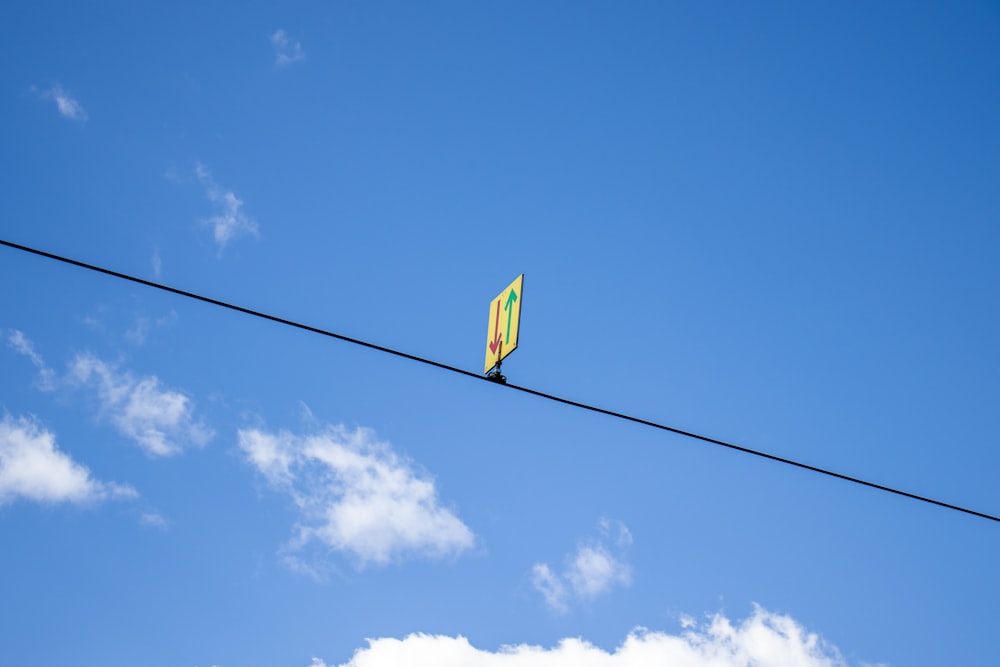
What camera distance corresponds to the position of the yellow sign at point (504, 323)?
1250 centimetres

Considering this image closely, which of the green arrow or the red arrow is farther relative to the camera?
the red arrow

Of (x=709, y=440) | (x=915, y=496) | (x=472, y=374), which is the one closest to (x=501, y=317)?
(x=472, y=374)

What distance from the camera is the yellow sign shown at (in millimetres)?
12500

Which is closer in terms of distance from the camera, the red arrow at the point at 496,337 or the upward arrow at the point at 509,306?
the upward arrow at the point at 509,306

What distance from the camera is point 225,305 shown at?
32.2 ft

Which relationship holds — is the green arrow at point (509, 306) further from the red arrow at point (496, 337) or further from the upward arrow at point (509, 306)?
the red arrow at point (496, 337)

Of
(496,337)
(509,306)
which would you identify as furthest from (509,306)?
(496,337)

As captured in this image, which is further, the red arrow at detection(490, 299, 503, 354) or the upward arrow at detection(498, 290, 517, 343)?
the red arrow at detection(490, 299, 503, 354)

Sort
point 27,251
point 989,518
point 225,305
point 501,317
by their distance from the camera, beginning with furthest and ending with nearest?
point 501,317, point 989,518, point 225,305, point 27,251

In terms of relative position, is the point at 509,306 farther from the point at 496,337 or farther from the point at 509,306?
the point at 496,337

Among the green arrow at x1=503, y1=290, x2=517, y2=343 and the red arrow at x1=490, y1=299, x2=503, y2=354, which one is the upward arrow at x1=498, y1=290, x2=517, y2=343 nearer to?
the green arrow at x1=503, y1=290, x2=517, y2=343

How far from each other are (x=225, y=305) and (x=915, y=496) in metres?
9.35

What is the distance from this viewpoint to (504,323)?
1285cm

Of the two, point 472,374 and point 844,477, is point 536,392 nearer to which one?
point 472,374
